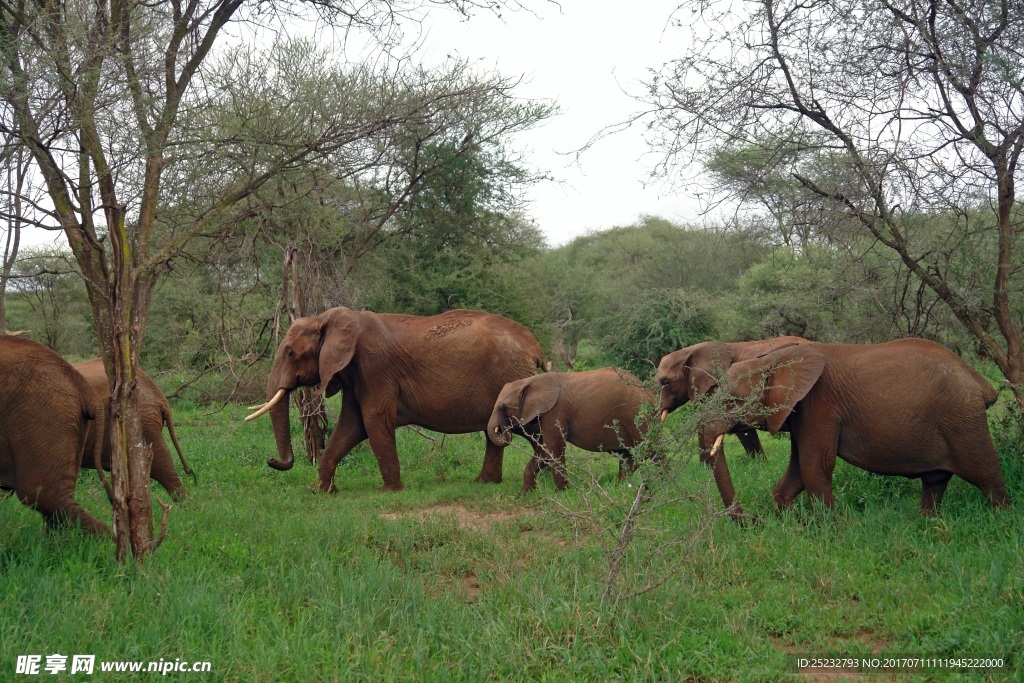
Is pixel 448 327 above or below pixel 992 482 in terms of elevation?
above

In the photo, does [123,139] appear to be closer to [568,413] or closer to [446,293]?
[568,413]

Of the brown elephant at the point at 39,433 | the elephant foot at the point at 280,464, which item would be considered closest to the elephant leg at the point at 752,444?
the elephant foot at the point at 280,464

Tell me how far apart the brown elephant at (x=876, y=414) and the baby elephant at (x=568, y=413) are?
2.13m

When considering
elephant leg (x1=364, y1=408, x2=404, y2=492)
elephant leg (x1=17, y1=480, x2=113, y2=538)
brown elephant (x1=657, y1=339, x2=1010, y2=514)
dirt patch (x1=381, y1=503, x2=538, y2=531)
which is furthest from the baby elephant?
elephant leg (x1=17, y1=480, x2=113, y2=538)

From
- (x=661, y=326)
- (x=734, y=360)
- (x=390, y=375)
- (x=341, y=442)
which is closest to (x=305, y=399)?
(x=341, y=442)

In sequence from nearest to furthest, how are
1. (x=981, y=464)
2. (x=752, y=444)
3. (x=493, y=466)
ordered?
1. (x=981, y=464)
2. (x=493, y=466)
3. (x=752, y=444)

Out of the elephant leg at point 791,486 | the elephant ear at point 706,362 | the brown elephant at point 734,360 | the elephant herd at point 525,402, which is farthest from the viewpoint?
the elephant ear at point 706,362

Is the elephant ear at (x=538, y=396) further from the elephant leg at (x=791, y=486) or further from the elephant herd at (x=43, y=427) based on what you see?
the elephant herd at (x=43, y=427)

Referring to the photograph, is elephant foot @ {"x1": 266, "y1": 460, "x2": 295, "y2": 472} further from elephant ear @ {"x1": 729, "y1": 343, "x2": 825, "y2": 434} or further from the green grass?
elephant ear @ {"x1": 729, "y1": 343, "x2": 825, "y2": 434}

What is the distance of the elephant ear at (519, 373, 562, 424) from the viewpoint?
29.9ft

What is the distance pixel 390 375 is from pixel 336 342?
75 cm

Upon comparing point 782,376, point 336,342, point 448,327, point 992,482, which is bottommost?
point 992,482

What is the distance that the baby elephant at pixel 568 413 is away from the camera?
356 inches

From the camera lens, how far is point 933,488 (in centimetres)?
675
